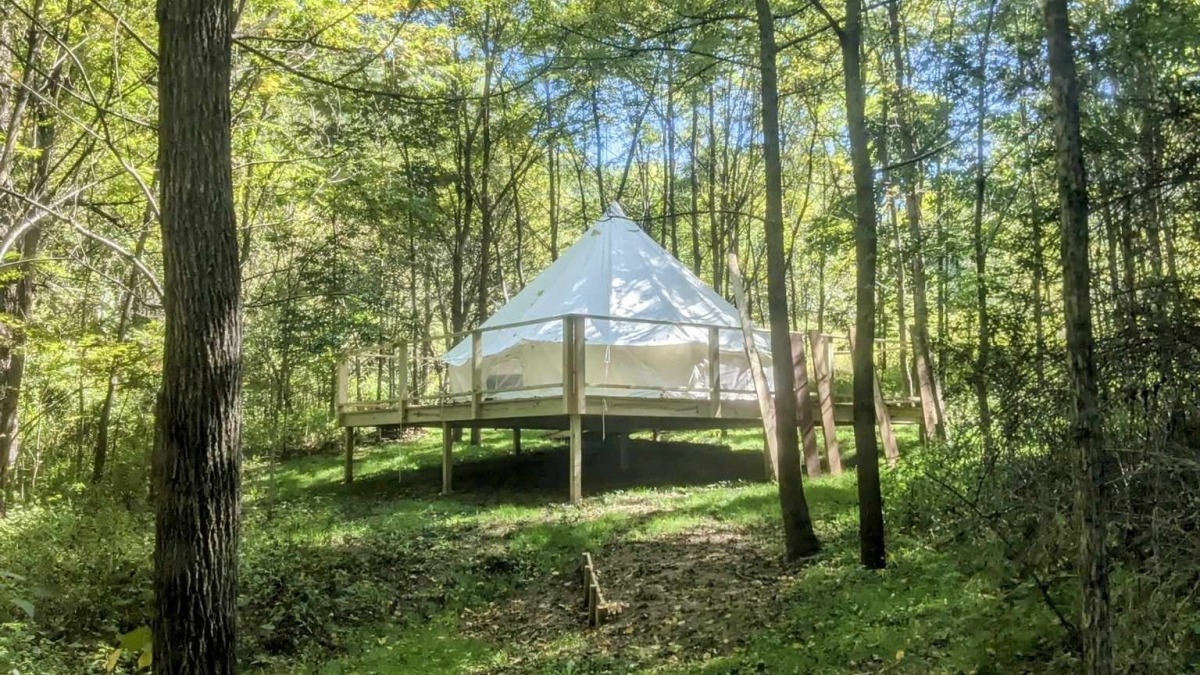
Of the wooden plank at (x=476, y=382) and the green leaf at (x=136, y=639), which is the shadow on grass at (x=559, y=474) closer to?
the wooden plank at (x=476, y=382)

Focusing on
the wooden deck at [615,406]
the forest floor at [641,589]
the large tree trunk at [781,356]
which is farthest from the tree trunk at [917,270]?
the large tree trunk at [781,356]

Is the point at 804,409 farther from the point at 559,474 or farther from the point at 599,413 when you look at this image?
the point at 559,474

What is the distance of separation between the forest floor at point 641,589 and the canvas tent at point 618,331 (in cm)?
157

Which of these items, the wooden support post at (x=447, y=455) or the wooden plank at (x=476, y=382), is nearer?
the wooden plank at (x=476, y=382)

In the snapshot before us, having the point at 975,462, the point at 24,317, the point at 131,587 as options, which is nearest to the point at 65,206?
the point at 24,317

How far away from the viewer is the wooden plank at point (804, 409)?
10.2 metres

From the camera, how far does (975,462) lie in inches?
199

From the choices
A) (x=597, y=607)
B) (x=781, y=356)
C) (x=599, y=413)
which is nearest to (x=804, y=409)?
(x=599, y=413)

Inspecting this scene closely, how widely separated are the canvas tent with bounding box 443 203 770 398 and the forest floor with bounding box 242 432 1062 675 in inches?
61.7

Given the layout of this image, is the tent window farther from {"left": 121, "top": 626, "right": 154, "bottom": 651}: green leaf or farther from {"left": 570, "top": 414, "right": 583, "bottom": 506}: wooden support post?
{"left": 121, "top": 626, "right": 154, "bottom": 651}: green leaf

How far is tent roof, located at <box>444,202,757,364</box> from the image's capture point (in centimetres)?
1208

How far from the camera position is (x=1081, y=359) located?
328 cm

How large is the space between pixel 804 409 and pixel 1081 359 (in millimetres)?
7111

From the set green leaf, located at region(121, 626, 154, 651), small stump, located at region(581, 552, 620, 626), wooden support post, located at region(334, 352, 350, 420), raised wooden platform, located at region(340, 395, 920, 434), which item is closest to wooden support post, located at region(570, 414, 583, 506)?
raised wooden platform, located at region(340, 395, 920, 434)
